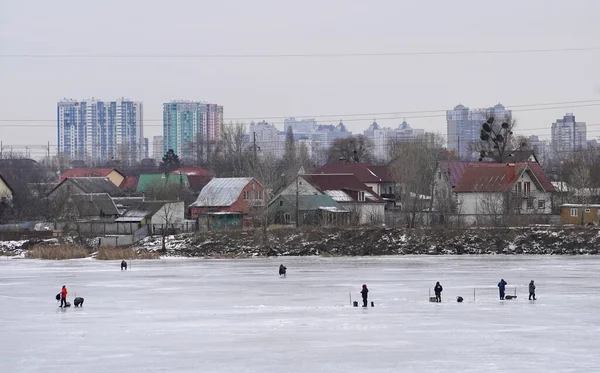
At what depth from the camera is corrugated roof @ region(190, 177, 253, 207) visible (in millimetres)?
82500

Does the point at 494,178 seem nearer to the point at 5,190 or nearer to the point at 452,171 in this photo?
the point at 452,171

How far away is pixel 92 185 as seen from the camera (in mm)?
100312

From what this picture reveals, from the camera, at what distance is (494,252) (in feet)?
212

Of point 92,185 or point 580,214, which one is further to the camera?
point 92,185

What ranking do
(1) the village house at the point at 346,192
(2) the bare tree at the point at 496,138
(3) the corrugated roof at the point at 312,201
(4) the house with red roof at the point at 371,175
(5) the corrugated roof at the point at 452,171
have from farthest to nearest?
(4) the house with red roof at the point at 371,175
(2) the bare tree at the point at 496,138
(5) the corrugated roof at the point at 452,171
(1) the village house at the point at 346,192
(3) the corrugated roof at the point at 312,201

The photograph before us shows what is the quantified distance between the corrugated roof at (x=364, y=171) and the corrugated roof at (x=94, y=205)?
25.5 m

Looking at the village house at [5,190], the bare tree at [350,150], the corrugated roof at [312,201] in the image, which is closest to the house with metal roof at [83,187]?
the village house at [5,190]

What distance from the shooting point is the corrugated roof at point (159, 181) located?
105500mm

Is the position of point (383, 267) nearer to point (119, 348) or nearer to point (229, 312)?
point (229, 312)

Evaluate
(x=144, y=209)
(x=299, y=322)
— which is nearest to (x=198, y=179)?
(x=144, y=209)

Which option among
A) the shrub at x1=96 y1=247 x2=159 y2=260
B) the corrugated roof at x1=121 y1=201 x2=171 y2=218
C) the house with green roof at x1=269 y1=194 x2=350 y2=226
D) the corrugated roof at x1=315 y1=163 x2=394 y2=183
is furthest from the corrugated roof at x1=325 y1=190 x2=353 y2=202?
the shrub at x1=96 y1=247 x2=159 y2=260

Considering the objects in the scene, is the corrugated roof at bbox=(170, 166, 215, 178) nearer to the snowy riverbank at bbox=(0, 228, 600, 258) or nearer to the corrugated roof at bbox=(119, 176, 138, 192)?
the corrugated roof at bbox=(119, 176, 138, 192)

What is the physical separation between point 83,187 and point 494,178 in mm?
36424

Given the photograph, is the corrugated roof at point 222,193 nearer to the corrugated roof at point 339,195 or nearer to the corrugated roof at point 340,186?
the corrugated roof at point 340,186
